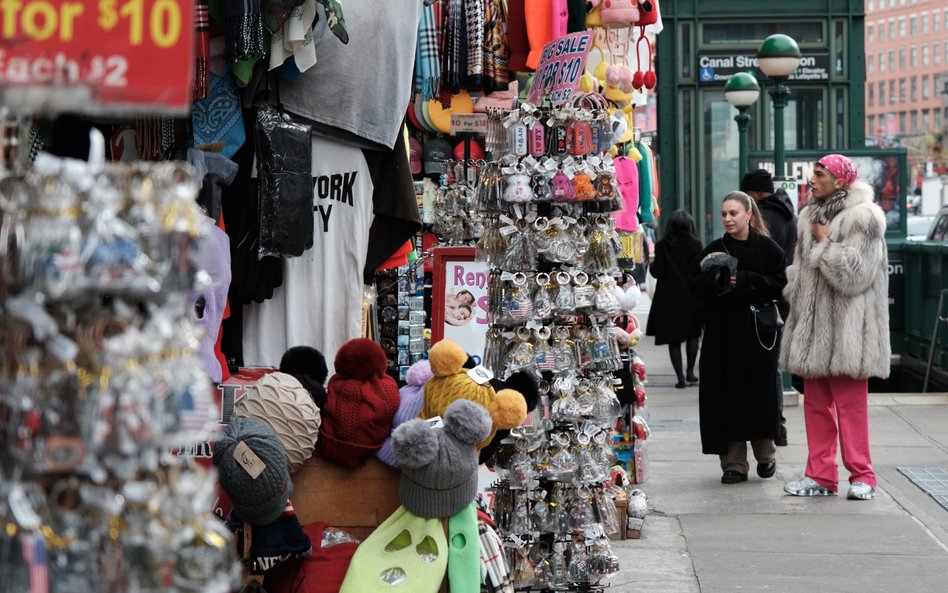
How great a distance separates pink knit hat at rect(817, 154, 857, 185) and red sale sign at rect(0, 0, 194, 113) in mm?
6844

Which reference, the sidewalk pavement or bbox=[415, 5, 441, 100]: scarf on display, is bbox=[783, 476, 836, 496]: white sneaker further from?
bbox=[415, 5, 441, 100]: scarf on display

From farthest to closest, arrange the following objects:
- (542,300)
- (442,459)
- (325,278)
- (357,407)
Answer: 1. (542,300)
2. (325,278)
3. (357,407)
4. (442,459)

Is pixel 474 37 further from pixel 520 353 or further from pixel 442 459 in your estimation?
pixel 442 459

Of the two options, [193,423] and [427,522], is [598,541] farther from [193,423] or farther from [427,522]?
[193,423]

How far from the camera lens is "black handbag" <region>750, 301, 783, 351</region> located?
9.23 m

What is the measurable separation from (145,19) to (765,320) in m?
7.25

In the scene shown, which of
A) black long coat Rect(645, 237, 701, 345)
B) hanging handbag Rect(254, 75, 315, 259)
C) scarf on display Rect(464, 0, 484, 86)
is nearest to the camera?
hanging handbag Rect(254, 75, 315, 259)

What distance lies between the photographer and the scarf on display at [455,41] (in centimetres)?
861

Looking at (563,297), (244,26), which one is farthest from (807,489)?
(244,26)

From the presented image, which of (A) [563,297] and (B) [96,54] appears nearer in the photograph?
(B) [96,54]

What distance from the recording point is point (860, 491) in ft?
29.4

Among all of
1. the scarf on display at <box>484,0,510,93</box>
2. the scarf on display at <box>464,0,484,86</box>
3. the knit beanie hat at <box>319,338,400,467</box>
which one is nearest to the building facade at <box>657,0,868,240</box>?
the scarf on display at <box>484,0,510,93</box>

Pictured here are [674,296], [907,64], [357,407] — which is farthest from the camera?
[907,64]

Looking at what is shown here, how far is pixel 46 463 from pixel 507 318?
173 inches
